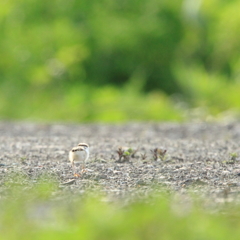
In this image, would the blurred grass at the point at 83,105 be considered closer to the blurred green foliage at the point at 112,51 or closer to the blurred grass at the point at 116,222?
the blurred green foliage at the point at 112,51

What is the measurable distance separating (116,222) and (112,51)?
13.6m

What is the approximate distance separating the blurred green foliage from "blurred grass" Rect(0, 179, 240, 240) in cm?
1003

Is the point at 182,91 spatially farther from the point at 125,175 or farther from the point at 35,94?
the point at 125,175

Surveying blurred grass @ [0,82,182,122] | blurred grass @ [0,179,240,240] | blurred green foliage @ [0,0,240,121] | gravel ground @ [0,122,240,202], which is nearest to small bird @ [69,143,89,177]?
gravel ground @ [0,122,240,202]

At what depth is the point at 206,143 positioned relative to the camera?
7742mm

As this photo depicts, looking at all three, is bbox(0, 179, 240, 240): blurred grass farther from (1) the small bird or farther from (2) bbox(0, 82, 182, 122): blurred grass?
(2) bbox(0, 82, 182, 122): blurred grass

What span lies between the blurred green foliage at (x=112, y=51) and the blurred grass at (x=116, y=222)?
32.9ft

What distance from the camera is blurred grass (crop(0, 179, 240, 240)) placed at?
306 centimetres

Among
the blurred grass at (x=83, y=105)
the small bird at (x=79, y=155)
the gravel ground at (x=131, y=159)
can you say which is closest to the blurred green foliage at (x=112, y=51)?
the blurred grass at (x=83, y=105)

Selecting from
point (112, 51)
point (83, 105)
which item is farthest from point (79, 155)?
point (112, 51)

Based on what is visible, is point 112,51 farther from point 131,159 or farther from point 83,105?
point 131,159

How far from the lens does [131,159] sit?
6109 mm

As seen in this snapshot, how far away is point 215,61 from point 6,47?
4.56m

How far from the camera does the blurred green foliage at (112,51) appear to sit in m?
14.4
